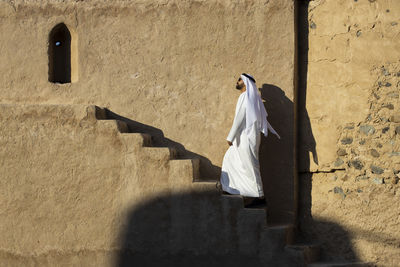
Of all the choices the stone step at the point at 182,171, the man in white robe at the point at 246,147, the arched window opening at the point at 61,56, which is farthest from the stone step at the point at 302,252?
the arched window opening at the point at 61,56

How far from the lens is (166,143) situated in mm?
7371

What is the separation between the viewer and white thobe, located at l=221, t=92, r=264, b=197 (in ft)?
22.2

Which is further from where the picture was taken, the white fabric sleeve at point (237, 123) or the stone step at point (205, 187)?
the white fabric sleeve at point (237, 123)

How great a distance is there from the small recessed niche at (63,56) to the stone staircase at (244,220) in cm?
126

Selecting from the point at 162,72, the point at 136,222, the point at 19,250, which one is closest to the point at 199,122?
the point at 162,72

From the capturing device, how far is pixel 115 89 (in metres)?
7.54

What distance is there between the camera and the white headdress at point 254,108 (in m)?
6.80

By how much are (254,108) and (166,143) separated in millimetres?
1127

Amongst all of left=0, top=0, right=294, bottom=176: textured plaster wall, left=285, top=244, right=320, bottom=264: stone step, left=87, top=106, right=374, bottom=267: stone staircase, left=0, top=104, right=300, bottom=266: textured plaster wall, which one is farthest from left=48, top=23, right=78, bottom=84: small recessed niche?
left=285, top=244, right=320, bottom=264: stone step

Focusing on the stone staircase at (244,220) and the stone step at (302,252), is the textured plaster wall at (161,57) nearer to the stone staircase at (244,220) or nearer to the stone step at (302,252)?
the stone staircase at (244,220)

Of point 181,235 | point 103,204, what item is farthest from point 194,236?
point 103,204

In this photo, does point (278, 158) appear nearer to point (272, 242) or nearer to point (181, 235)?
point (272, 242)

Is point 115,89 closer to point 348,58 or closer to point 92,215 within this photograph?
point 92,215

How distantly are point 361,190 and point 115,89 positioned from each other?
9.40ft
